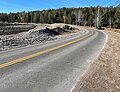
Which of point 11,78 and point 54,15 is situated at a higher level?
point 54,15

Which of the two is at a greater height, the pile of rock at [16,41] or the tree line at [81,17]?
the tree line at [81,17]

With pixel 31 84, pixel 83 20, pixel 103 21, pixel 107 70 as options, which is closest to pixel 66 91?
pixel 31 84

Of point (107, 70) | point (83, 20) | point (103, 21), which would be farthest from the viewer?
point (83, 20)

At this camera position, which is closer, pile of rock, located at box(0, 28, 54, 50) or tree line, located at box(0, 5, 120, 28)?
pile of rock, located at box(0, 28, 54, 50)

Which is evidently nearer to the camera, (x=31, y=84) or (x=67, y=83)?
(x=31, y=84)

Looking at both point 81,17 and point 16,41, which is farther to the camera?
point 81,17

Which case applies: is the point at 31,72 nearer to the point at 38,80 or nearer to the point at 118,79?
the point at 38,80

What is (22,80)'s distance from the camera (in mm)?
6844

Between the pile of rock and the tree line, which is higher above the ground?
the tree line

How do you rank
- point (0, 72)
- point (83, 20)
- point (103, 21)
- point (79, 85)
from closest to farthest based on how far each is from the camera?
point (79, 85) < point (0, 72) < point (103, 21) < point (83, 20)

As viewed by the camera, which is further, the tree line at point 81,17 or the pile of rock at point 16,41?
the tree line at point 81,17

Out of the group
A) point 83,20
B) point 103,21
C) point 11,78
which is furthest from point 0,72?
point 83,20

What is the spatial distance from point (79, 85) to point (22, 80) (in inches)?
78.3

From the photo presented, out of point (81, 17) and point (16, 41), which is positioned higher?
point (81, 17)
